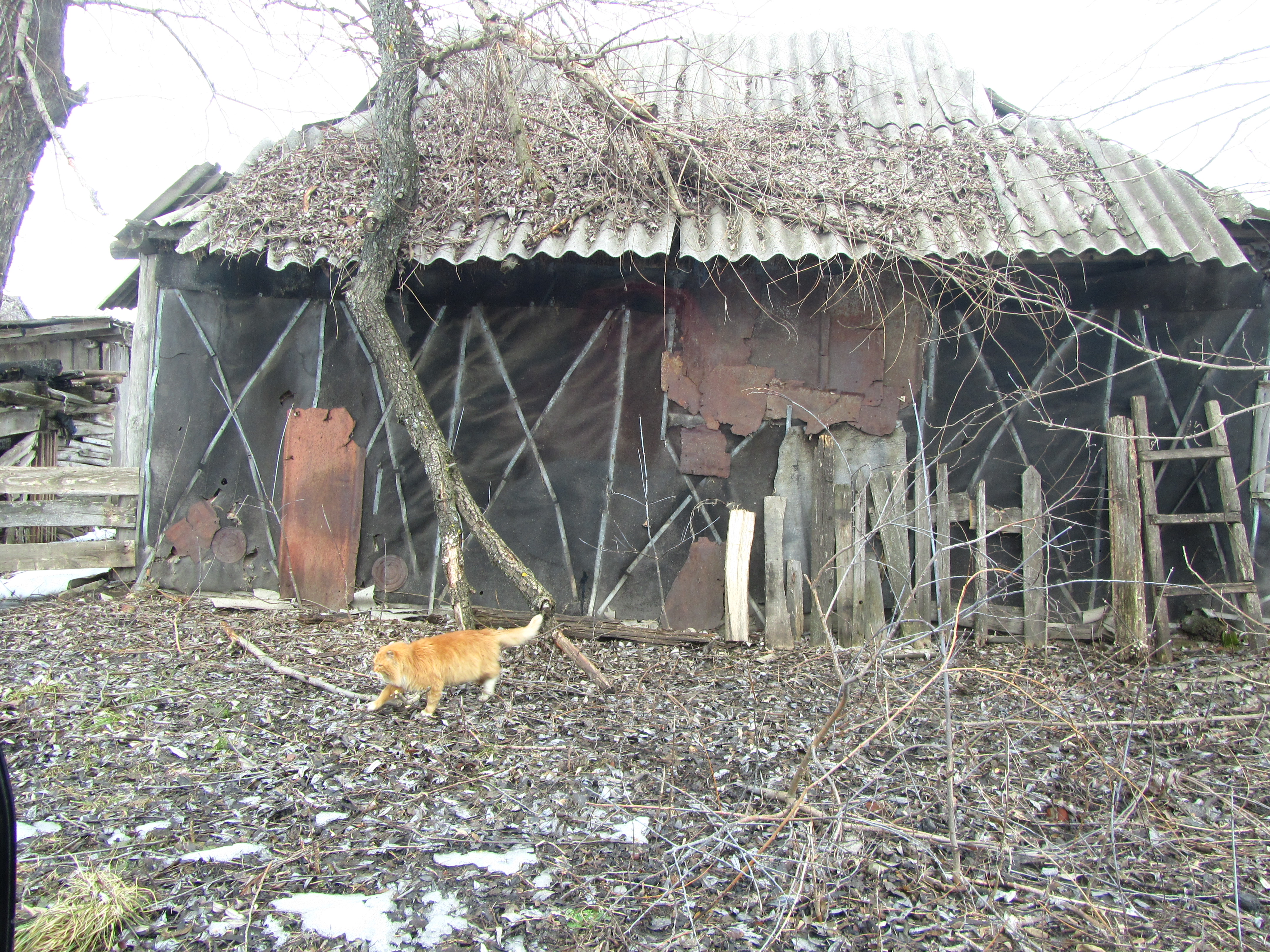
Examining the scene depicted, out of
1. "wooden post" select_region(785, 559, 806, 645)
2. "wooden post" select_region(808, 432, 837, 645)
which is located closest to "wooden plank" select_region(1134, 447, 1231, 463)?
"wooden post" select_region(808, 432, 837, 645)

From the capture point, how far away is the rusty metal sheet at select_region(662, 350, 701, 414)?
16.5ft

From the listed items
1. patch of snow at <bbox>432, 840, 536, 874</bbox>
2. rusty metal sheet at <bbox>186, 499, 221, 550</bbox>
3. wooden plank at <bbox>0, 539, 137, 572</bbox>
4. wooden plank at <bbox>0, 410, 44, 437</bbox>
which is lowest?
patch of snow at <bbox>432, 840, 536, 874</bbox>

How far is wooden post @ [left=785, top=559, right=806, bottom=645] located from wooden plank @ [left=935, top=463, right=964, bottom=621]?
0.85 m

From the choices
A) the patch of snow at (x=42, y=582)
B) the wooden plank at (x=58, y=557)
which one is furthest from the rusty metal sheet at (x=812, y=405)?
the patch of snow at (x=42, y=582)

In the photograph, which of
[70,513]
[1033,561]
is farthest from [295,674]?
[1033,561]

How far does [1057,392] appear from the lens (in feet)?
16.3

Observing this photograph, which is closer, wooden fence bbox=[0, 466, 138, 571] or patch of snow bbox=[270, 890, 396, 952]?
patch of snow bbox=[270, 890, 396, 952]

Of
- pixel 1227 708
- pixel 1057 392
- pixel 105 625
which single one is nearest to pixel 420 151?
pixel 105 625

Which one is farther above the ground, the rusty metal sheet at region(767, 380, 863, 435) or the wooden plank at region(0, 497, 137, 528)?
the rusty metal sheet at region(767, 380, 863, 435)

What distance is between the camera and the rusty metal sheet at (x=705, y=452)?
506 cm

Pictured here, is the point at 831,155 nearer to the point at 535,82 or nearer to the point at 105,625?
the point at 535,82

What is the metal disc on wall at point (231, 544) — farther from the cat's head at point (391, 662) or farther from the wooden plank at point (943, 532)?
the wooden plank at point (943, 532)

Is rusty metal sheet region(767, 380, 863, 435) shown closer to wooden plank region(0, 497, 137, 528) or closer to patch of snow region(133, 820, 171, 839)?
patch of snow region(133, 820, 171, 839)

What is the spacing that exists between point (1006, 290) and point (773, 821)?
386 centimetres
